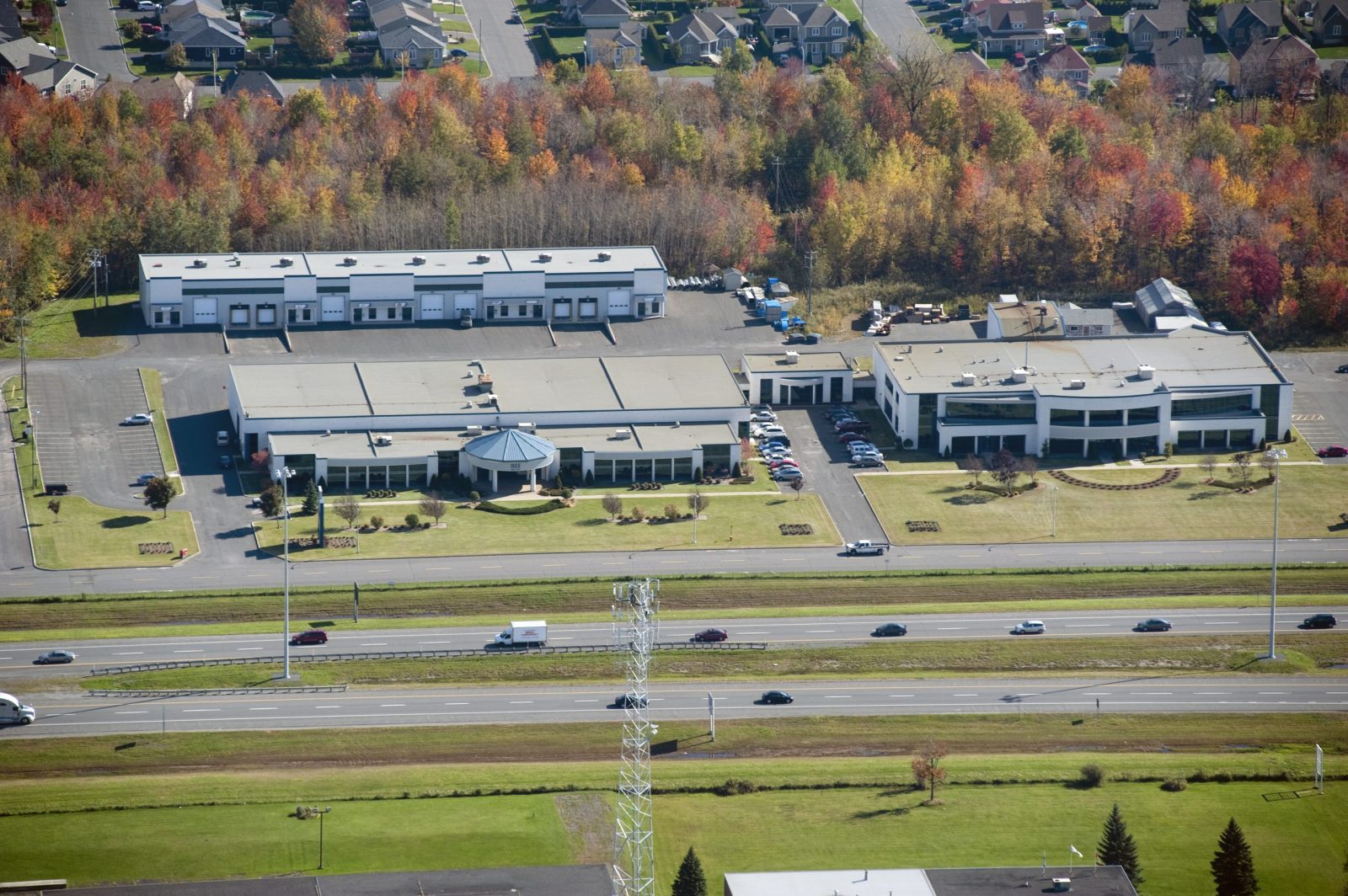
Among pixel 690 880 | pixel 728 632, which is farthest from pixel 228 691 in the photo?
pixel 690 880

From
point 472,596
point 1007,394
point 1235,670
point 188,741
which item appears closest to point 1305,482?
point 1007,394

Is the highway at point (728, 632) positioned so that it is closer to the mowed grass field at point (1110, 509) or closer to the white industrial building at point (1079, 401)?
the mowed grass field at point (1110, 509)

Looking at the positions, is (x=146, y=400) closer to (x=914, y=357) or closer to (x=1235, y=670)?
(x=914, y=357)

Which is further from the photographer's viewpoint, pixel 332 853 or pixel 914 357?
pixel 914 357

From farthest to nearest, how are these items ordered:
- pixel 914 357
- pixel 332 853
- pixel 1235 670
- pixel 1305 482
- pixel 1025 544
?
pixel 914 357
pixel 1305 482
pixel 1025 544
pixel 1235 670
pixel 332 853

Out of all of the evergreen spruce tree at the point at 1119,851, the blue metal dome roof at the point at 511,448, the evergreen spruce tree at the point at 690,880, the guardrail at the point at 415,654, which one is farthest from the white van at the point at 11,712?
the evergreen spruce tree at the point at 1119,851

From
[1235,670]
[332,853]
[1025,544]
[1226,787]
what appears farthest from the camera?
[1025,544]

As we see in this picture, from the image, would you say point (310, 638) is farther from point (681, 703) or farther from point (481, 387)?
point (481, 387)
